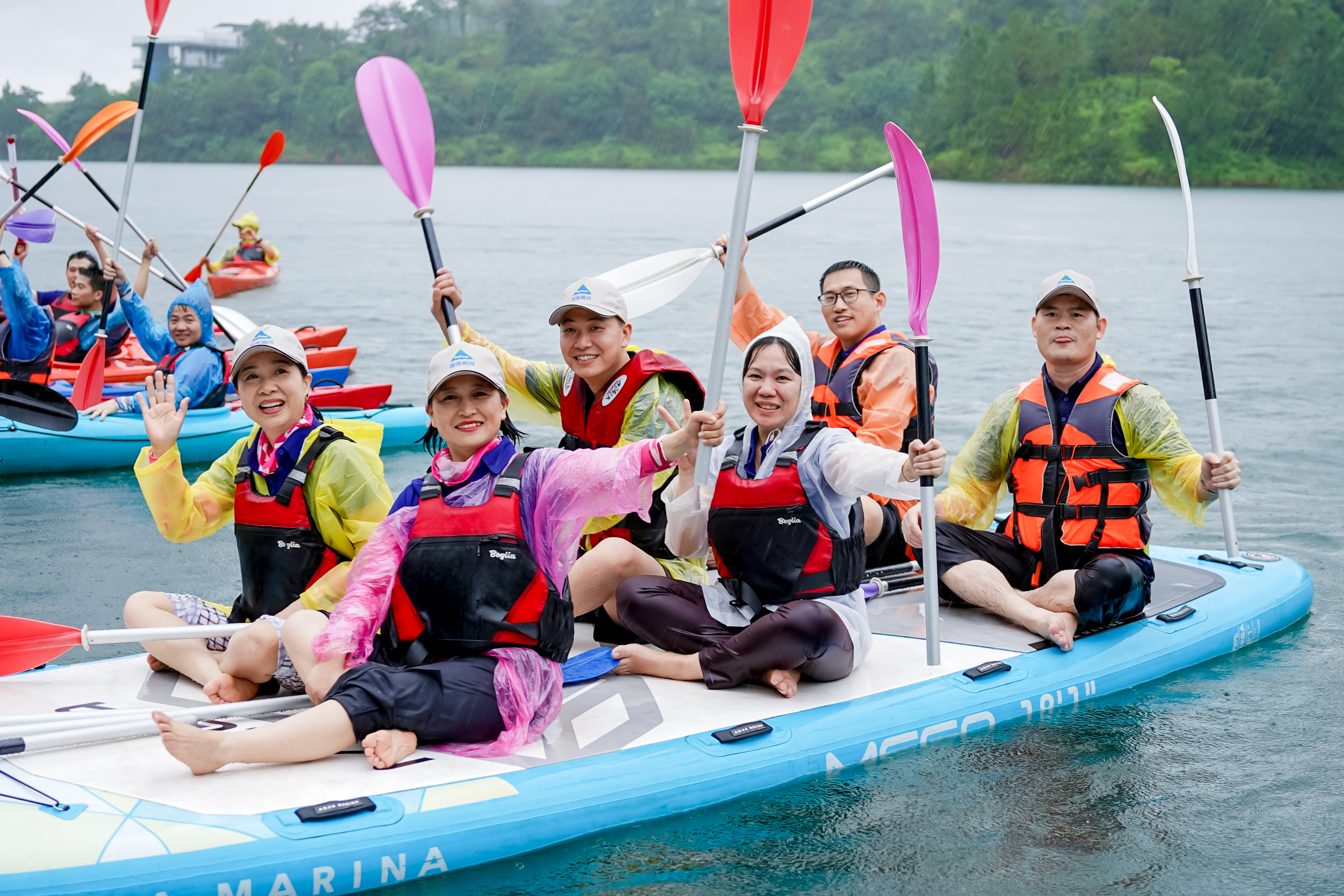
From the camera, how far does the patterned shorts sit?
3.34 metres

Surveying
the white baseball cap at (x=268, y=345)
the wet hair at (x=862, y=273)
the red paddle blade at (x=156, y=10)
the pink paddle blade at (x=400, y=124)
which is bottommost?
the white baseball cap at (x=268, y=345)

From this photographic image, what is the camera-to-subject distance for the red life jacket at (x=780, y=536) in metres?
3.48

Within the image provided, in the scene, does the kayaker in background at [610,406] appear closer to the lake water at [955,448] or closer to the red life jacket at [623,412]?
the red life jacket at [623,412]

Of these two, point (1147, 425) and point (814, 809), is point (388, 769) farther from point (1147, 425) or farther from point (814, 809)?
point (1147, 425)

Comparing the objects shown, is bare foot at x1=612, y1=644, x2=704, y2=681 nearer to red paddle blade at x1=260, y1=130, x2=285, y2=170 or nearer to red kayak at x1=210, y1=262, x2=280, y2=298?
red paddle blade at x1=260, y1=130, x2=285, y2=170

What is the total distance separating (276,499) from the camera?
3.42 m

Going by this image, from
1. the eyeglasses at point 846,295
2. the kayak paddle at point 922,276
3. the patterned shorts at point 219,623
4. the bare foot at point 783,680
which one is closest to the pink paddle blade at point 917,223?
the kayak paddle at point 922,276

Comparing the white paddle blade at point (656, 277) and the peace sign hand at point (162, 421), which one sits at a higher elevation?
the white paddle blade at point (656, 277)

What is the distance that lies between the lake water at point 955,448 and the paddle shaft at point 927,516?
0.32 m

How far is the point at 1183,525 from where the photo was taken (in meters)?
7.29

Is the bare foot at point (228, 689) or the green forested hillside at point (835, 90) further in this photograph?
the green forested hillside at point (835, 90)

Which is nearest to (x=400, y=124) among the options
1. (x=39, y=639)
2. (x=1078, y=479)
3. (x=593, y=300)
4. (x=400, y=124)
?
(x=400, y=124)

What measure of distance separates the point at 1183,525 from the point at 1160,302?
12275mm

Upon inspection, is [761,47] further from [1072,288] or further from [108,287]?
[108,287]
